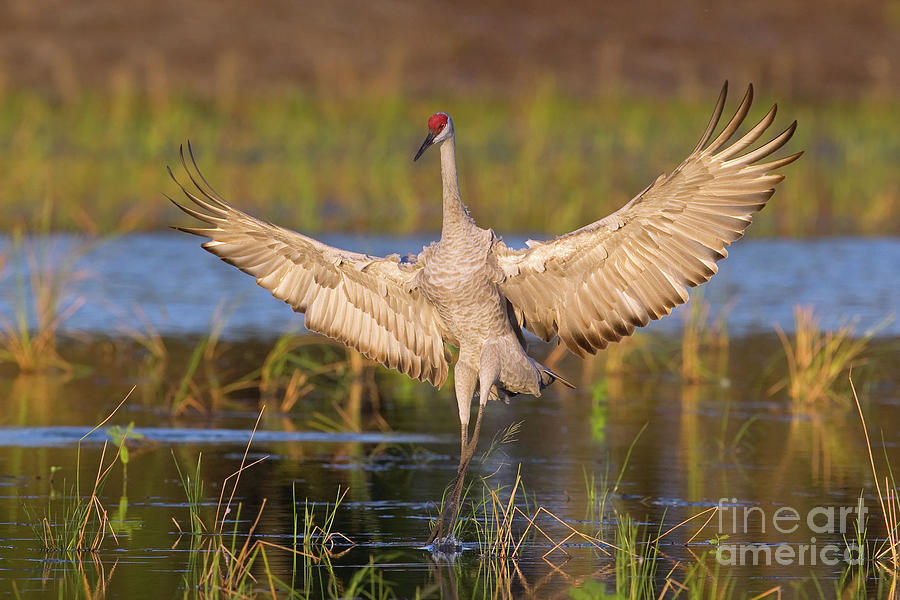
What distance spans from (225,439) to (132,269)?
6574 millimetres

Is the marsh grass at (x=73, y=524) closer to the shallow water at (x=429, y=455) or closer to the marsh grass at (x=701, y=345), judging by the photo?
the shallow water at (x=429, y=455)

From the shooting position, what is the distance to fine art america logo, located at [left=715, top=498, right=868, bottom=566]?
668 centimetres

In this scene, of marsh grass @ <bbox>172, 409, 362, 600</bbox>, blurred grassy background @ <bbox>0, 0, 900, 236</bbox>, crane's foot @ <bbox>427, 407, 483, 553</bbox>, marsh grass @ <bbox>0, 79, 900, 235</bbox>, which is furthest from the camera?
blurred grassy background @ <bbox>0, 0, 900, 236</bbox>

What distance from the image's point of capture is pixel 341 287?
8125 mm

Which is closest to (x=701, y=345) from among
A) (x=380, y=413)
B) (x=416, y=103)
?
(x=380, y=413)

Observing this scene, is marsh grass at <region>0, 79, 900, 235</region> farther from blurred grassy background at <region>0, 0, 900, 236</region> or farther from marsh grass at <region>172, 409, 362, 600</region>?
marsh grass at <region>172, 409, 362, 600</region>

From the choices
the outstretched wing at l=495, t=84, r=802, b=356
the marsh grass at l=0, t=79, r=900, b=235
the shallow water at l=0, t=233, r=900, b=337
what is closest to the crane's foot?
the outstretched wing at l=495, t=84, r=802, b=356

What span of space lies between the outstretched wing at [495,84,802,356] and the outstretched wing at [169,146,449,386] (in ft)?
1.87

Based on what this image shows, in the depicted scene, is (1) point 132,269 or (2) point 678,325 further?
(1) point 132,269

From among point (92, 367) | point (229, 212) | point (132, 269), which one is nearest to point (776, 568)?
point (229, 212)

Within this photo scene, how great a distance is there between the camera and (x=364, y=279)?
315 inches

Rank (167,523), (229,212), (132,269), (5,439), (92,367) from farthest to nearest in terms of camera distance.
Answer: (132,269) → (92,367) → (5,439) → (229,212) → (167,523)

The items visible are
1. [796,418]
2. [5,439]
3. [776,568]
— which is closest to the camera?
[776,568]

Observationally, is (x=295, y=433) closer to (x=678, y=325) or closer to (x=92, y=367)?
(x=92, y=367)
